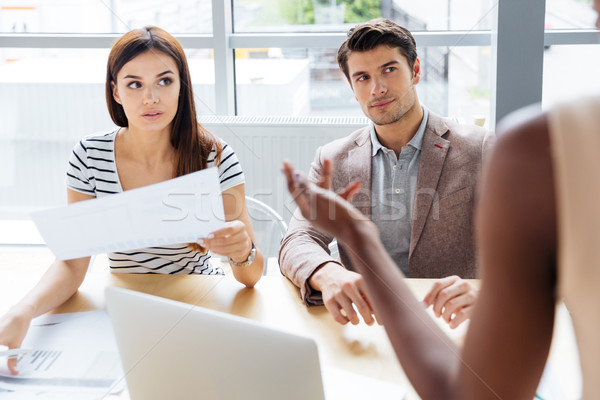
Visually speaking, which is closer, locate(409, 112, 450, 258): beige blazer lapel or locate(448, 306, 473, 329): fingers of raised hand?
locate(448, 306, 473, 329): fingers of raised hand

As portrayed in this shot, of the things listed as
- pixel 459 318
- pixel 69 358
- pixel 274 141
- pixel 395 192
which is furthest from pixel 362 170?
pixel 274 141

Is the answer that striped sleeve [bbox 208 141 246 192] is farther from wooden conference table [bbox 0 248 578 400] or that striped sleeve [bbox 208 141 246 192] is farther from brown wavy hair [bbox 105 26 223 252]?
wooden conference table [bbox 0 248 578 400]

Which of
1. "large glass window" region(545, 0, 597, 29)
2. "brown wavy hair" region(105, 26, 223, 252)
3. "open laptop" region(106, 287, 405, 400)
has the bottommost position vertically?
"open laptop" region(106, 287, 405, 400)

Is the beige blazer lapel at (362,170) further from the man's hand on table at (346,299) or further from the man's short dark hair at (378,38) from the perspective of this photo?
the man's hand on table at (346,299)

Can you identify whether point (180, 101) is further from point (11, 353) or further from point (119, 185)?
point (11, 353)

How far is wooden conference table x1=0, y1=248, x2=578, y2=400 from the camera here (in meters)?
1.06

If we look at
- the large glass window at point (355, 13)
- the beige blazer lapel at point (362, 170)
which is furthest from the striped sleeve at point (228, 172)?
the large glass window at point (355, 13)

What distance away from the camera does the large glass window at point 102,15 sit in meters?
2.84

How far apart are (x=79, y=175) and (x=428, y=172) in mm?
912

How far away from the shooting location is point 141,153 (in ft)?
5.50

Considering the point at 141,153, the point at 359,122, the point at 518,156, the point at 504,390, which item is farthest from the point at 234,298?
the point at 359,122

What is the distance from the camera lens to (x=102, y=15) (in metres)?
2.89

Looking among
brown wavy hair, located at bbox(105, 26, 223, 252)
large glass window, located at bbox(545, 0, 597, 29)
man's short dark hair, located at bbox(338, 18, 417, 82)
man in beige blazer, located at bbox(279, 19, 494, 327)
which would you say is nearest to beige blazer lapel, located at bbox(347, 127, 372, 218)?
man in beige blazer, located at bbox(279, 19, 494, 327)

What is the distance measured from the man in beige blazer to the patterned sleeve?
1.75 ft
